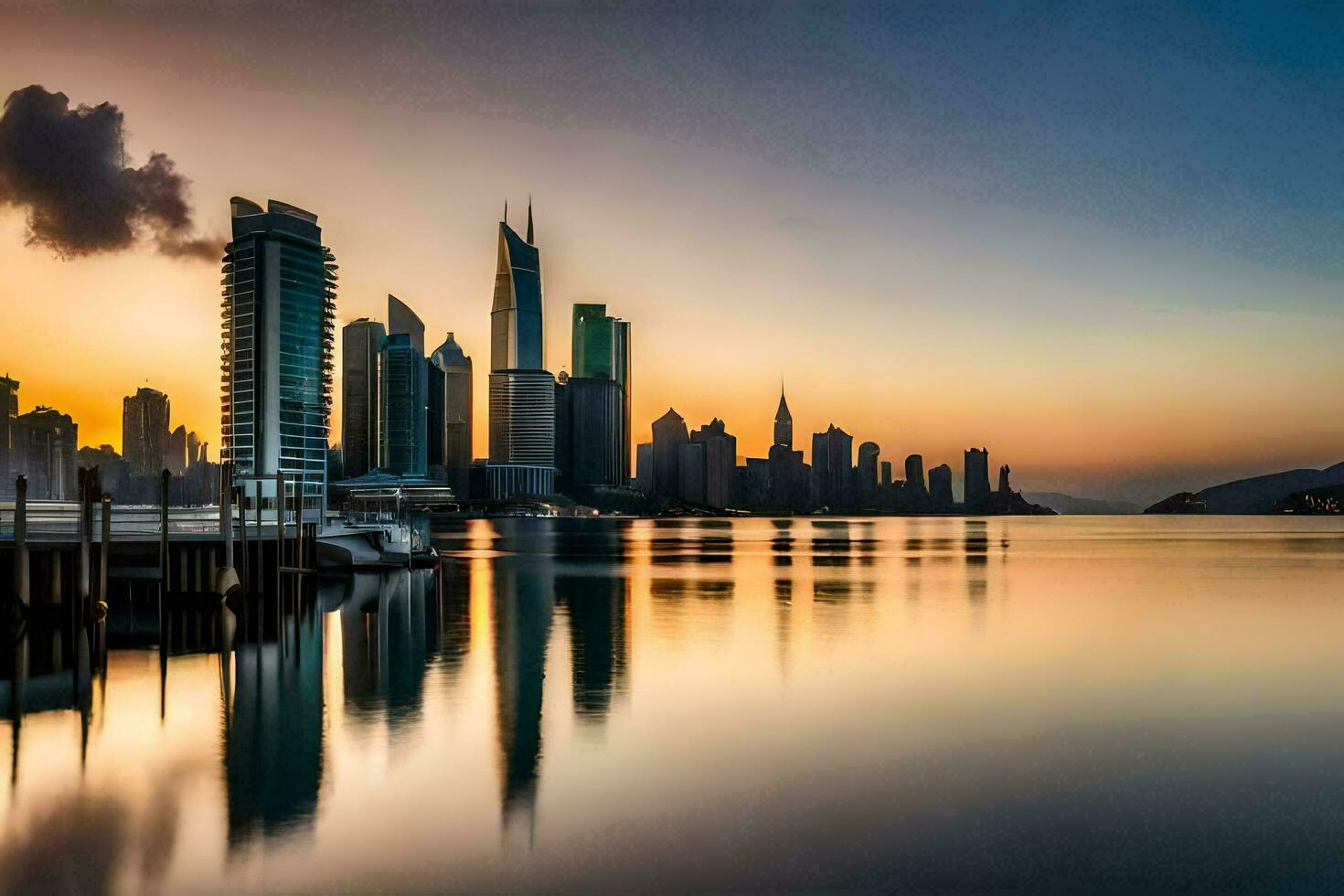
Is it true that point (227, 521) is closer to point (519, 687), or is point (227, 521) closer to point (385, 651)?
Answer: point (385, 651)

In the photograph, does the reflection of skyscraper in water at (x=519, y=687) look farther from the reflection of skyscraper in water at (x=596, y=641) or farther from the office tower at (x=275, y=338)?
the office tower at (x=275, y=338)

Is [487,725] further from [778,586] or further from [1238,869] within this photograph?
[778,586]

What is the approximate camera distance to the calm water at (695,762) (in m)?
12.5

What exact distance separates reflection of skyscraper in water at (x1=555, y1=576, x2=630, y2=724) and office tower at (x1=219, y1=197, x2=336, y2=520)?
98.1 m

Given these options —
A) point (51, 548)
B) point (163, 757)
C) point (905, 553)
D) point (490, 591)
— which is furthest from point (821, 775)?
point (905, 553)

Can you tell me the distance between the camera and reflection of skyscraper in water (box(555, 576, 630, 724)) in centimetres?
2294

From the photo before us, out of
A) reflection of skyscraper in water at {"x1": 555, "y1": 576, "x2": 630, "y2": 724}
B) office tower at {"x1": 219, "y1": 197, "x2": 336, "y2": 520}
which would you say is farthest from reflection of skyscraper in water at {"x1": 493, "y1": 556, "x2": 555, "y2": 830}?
office tower at {"x1": 219, "y1": 197, "x2": 336, "y2": 520}

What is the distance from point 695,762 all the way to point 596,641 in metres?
15.3

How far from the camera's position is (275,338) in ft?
475

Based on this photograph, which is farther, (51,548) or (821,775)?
(51,548)

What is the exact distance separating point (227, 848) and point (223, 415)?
147898 mm

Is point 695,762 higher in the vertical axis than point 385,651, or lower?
lower

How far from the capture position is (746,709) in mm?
21969

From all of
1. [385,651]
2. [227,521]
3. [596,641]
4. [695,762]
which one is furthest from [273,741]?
[227,521]
